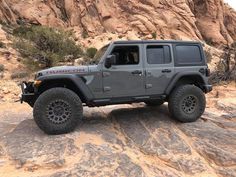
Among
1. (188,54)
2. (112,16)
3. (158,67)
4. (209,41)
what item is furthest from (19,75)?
(209,41)

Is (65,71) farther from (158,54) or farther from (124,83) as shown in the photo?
(158,54)

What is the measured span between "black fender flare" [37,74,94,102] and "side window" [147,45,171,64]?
148cm

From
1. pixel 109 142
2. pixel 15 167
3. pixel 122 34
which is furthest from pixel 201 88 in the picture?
pixel 122 34

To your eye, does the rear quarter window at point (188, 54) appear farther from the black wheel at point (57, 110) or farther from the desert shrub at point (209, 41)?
the desert shrub at point (209, 41)

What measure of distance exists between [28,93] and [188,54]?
3.58 meters

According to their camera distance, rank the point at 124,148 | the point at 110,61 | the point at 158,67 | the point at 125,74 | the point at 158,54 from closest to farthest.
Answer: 1. the point at 124,148
2. the point at 110,61
3. the point at 125,74
4. the point at 158,67
5. the point at 158,54

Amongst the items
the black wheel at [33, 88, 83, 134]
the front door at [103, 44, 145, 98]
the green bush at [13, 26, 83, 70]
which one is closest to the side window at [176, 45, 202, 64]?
the front door at [103, 44, 145, 98]

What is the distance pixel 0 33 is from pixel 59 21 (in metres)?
7.38

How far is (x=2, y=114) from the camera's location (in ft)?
27.6

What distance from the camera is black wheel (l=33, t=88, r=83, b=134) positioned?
19.5 ft

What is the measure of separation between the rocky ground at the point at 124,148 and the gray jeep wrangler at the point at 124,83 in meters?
0.40

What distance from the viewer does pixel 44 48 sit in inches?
633

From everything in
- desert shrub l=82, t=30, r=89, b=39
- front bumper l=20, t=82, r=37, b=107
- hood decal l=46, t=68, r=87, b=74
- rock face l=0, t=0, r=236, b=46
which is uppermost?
rock face l=0, t=0, r=236, b=46

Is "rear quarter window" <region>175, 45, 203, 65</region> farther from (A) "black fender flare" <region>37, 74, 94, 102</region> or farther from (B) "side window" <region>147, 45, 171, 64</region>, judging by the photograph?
(A) "black fender flare" <region>37, 74, 94, 102</region>
